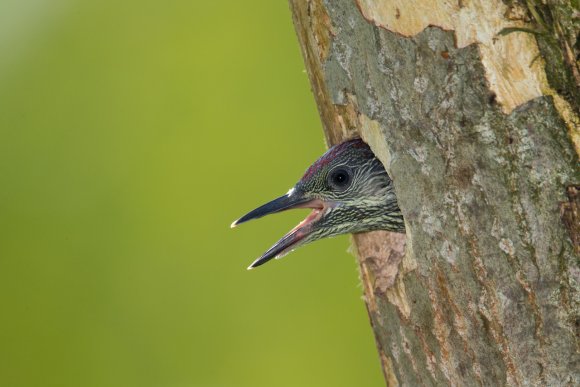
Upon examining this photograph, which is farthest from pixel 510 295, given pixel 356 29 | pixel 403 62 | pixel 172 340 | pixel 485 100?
pixel 172 340

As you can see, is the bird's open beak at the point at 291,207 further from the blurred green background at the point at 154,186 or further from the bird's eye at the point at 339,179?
the blurred green background at the point at 154,186

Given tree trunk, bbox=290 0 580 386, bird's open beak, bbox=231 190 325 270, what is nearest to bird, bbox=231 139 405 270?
bird's open beak, bbox=231 190 325 270

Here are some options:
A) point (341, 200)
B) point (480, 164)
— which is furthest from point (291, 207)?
point (480, 164)

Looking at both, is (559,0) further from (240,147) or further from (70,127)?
(70,127)

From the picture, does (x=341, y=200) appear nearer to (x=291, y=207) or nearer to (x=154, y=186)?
(x=291, y=207)

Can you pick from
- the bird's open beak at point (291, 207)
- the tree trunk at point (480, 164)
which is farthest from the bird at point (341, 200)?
the tree trunk at point (480, 164)
